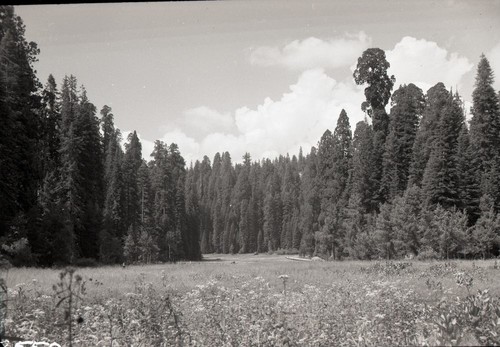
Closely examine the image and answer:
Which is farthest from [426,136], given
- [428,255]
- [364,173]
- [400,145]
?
[428,255]

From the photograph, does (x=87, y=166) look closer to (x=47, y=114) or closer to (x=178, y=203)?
(x=47, y=114)


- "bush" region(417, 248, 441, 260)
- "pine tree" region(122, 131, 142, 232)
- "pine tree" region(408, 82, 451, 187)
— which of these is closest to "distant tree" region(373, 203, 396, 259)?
"bush" region(417, 248, 441, 260)

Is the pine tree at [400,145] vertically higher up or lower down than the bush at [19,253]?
higher up

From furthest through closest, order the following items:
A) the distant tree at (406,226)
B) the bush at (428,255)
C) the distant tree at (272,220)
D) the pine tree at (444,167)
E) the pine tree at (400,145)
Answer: the distant tree at (272,220) < the pine tree at (400,145) < the pine tree at (444,167) < the distant tree at (406,226) < the bush at (428,255)

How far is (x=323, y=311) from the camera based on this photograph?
8.01 metres

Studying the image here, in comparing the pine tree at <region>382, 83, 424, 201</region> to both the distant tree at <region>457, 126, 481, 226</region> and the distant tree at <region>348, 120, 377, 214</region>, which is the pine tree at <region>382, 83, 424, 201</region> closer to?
the distant tree at <region>348, 120, 377, 214</region>

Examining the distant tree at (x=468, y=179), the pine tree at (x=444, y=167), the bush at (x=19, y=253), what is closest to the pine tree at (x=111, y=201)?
the bush at (x=19, y=253)

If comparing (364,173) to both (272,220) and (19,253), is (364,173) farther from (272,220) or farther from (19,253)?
(272,220)

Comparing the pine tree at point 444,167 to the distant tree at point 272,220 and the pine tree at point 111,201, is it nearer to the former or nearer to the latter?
the pine tree at point 111,201

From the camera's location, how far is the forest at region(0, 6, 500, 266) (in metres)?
24.3

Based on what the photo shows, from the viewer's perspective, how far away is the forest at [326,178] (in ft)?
79.9

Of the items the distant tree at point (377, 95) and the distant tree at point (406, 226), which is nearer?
the distant tree at point (406, 226)

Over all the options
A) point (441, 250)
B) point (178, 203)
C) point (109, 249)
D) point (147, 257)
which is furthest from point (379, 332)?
point (178, 203)

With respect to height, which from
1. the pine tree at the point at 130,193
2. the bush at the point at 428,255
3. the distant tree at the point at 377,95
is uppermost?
the distant tree at the point at 377,95
